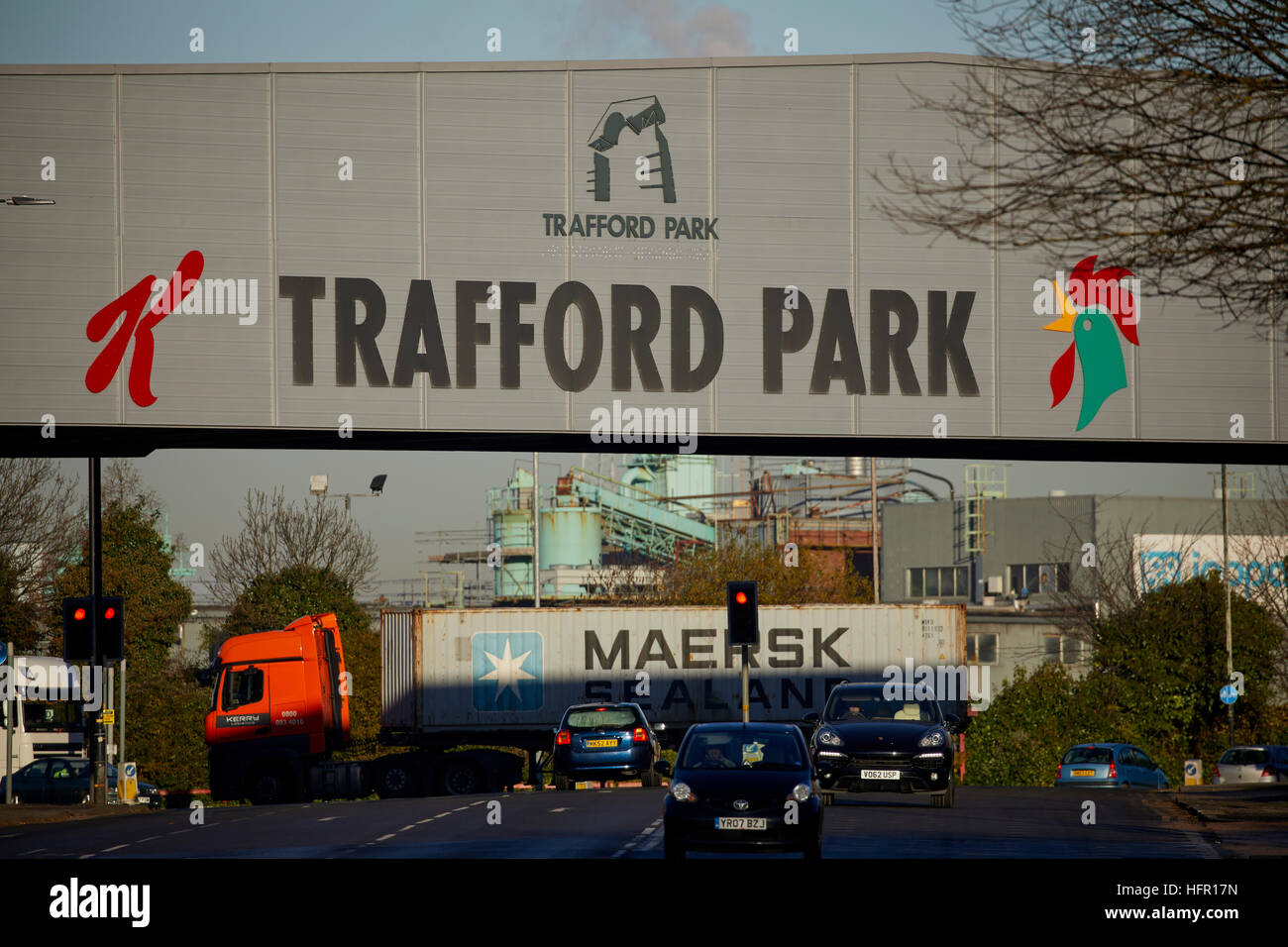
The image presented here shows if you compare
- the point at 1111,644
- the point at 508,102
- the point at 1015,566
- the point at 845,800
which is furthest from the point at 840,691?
the point at 1015,566

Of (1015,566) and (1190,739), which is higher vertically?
(1015,566)

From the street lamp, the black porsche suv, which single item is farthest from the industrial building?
the black porsche suv

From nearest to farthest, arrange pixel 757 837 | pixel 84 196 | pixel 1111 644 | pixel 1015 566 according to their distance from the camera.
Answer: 1. pixel 757 837
2. pixel 84 196
3. pixel 1111 644
4. pixel 1015 566

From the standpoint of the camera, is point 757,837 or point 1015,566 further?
point 1015,566

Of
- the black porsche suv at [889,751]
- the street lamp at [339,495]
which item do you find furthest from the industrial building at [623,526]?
the black porsche suv at [889,751]

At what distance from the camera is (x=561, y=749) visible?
91.9 ft

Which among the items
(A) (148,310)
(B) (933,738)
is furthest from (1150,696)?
(A) (148,310)

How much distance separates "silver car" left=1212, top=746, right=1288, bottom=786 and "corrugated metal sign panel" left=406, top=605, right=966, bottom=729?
6.62 m

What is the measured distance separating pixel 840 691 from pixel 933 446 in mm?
7659

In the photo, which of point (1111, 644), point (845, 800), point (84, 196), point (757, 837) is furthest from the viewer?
point (1111, 644)

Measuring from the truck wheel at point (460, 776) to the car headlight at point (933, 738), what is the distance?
55.9 feet

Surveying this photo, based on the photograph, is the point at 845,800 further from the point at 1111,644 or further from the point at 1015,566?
the point at 1015,566

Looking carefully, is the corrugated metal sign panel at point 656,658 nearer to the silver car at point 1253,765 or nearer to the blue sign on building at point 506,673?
the blue sign on building at point 506,673

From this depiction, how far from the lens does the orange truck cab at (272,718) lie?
105 feet
